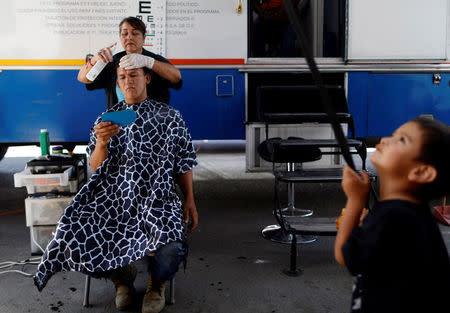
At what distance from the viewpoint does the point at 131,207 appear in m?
1.90

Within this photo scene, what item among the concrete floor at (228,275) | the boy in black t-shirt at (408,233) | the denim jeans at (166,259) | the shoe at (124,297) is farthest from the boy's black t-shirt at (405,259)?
the shoe at (124,297)

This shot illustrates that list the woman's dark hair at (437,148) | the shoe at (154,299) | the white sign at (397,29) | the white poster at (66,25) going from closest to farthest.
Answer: the woman's dark hair at (437,148) < the shoe at (154,299) < the white poster at (66,25) < the white sign at (397,29)

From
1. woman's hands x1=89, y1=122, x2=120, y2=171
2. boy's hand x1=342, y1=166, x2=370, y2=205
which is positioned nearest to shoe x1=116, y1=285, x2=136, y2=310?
woman's hands x1=89, y1=122, x2=120, y2=171

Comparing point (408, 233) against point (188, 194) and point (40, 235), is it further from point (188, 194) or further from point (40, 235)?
point (40, 235)

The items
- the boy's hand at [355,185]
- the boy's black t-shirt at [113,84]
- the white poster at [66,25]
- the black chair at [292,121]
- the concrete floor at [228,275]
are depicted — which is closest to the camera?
the boy's hand at [355,185]

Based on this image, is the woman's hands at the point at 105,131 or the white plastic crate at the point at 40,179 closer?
the woman's hands at the point at 105,131

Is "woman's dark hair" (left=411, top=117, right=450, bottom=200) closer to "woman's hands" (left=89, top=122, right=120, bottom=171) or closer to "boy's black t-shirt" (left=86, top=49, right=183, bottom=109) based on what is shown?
"woman's hands" (left=89, top=122, right=120, bottom=171)

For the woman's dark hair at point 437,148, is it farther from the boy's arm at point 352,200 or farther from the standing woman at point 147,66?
the standing woman at point 147,66

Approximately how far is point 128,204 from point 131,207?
2 cm

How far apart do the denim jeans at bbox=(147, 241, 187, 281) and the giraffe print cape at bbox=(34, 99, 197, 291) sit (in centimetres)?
3

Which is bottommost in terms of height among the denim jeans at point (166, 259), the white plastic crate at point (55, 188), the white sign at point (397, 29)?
the denim jeans at point (166, 259)

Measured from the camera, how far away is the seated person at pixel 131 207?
1787 millimetres

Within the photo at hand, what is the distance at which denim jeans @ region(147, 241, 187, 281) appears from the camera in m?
1.81

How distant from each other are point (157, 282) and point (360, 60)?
279 centimetres
